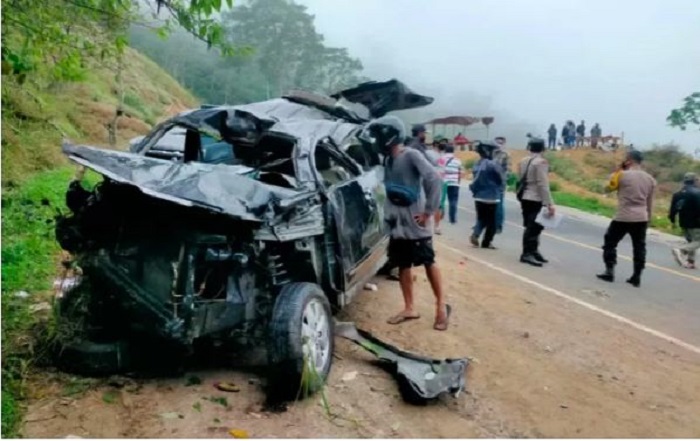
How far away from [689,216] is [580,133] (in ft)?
106

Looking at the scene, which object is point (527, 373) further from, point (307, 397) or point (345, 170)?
point (345, 170)

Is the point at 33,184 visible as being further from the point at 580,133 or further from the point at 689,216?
the point at 580,133

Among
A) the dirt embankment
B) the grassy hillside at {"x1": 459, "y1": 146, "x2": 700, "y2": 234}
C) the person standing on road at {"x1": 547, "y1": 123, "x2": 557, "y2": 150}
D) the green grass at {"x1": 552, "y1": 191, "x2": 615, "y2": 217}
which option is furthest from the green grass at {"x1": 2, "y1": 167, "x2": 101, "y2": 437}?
the person standing on road at {"x1": 547, "y1": 123, "x2": 557, "y2": 150}

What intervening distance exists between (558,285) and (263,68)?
3694 cm

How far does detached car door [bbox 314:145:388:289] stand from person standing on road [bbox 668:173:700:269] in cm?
638

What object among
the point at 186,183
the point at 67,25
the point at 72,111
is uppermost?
the point at 67,25

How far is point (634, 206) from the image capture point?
329 inches

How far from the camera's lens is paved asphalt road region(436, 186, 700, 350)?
724 cm

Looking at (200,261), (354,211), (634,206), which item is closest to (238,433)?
(200,261)

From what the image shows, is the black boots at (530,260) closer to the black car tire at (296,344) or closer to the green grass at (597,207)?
the black car tire at (296,344)

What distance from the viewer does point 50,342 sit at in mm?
4289

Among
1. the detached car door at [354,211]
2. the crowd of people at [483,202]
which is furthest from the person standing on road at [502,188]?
the detached car door at [354,211]

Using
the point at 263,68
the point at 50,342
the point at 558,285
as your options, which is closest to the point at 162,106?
the point at 263,68

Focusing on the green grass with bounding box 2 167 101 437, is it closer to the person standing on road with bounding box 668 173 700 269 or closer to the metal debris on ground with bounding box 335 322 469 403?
the metal debris on ground with bounding box 335 322 469 403
